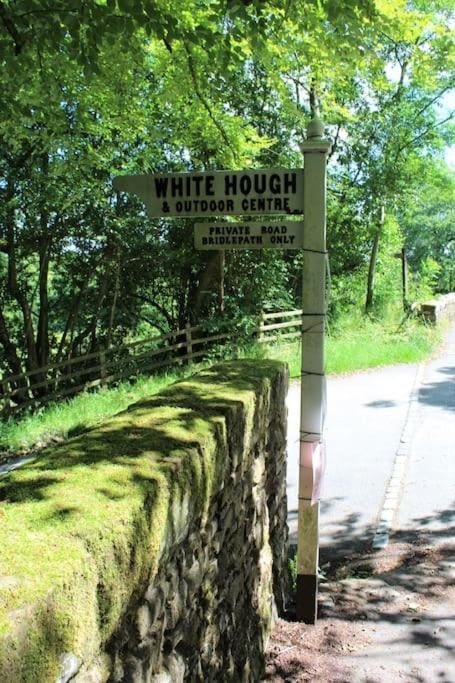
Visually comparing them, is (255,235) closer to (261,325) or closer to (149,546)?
(149,546)

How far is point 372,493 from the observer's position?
6.96 m

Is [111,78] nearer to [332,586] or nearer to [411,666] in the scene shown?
[332,586]

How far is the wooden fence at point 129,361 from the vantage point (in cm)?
1216

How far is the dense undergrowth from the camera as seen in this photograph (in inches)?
367

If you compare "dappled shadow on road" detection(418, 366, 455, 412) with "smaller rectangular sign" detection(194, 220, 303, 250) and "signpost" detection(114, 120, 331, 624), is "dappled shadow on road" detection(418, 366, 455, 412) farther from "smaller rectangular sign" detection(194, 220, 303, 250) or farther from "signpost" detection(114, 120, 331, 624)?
"smaller rectangular sign" detection(194, 220, 303, 250)

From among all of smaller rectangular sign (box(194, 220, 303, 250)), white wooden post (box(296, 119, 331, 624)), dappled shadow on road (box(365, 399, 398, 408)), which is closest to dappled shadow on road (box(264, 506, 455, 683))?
white wooden post (box(296, 119, 331, 624))

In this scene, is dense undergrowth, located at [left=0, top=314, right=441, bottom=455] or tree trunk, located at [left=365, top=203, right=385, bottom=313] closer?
dense undergrowth, located at [left=0, top=314, right=441, bottom=455]

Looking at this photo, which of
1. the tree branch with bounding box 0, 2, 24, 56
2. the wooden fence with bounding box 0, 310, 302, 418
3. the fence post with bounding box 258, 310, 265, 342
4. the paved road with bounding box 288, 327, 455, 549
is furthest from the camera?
the fence post with bounding box 258, 310, 265, 342

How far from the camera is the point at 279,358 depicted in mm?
13953

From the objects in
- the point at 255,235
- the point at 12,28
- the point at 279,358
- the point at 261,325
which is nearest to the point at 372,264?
the point at 261,325

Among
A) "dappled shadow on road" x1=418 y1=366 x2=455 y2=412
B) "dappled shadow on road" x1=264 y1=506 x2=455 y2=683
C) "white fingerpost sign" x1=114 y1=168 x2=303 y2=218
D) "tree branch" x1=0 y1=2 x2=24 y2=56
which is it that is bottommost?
"dappled shadow on road" x1=264 y1=506 x2=455 y2=683

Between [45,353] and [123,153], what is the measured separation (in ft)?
17.4

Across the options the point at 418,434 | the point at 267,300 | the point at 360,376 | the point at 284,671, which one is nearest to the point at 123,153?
the point at 267,300

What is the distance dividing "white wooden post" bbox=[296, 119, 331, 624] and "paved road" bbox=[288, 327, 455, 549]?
1842 mm
